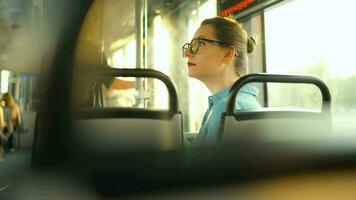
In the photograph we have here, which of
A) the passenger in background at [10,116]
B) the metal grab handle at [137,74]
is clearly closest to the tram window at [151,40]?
the metal grab handle at [137,74]

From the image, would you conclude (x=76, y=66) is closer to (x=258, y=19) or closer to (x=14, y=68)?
(x=14, y=68)

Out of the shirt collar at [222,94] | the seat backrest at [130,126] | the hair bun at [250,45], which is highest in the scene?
the hair bun at [250,45]

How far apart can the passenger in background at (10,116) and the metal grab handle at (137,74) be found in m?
0.13

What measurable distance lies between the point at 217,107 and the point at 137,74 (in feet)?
0.94

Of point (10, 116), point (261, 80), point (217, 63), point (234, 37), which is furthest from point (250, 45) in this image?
point (10, 116)

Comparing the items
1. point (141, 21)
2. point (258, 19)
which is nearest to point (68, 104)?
point (141, 21)

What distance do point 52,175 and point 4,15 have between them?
29cm

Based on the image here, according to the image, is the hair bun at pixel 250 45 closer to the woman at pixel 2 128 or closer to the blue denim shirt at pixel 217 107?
the blue denim shirt at pixel 217 107

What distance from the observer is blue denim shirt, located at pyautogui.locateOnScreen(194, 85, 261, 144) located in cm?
96

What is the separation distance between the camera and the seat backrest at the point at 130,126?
75 centimetres

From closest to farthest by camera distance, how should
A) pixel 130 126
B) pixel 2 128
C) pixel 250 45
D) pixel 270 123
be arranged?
pixel 2 128
pixel 130 126
pixel 270 123
pixel 250 45

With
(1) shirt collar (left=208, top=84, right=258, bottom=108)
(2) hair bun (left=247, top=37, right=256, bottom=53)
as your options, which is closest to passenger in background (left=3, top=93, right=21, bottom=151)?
(1) shirt collar (left=208, top=84, right=258, bottom=108)

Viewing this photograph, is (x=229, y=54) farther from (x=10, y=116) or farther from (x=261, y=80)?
(x=10, y=116)

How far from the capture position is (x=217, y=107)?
1.05 meters
